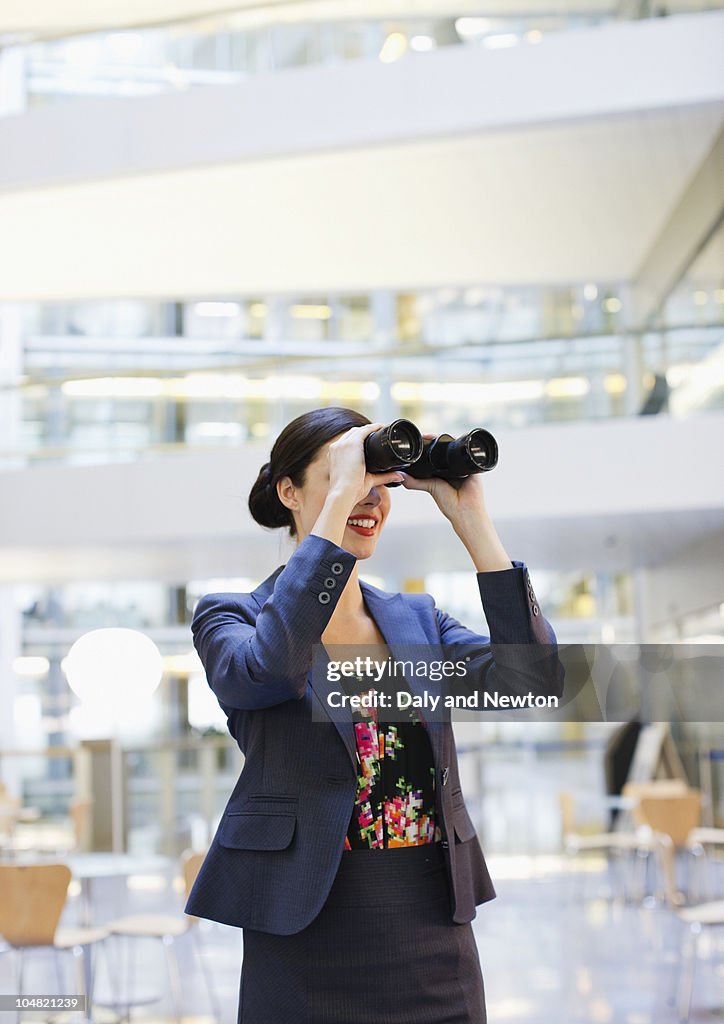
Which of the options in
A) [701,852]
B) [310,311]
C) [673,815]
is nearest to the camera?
[673,815]

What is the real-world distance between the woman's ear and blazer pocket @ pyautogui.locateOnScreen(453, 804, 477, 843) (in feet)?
1.02

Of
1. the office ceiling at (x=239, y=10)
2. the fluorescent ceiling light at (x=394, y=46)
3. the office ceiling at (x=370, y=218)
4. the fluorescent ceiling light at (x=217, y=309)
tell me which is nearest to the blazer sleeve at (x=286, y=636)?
the office ceiling at (x=370, y=218)

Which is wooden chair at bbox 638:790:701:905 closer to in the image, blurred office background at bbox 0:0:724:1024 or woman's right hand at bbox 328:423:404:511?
blurred office background at bbox 0:0:724:1024

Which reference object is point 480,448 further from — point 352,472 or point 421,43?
point 421,43

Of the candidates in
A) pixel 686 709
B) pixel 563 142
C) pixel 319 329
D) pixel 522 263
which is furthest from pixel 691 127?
pixel 686 709

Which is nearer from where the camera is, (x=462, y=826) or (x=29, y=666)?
(x=462, y=826)

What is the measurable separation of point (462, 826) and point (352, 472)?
330 millimetres

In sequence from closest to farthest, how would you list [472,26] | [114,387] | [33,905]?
1. [33,905]
2. [472,26]
3. [114,387]

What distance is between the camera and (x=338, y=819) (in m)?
0.99

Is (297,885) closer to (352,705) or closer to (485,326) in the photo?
(352,705)

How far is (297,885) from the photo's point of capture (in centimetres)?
98

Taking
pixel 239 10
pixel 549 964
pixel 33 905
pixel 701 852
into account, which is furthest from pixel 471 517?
pixel 239 10

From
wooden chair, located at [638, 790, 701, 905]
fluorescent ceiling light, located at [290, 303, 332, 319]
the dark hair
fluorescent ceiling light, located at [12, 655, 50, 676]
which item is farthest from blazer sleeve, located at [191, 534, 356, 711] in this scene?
fluorescent ceiling light, located at [12, 655, 50, 676]

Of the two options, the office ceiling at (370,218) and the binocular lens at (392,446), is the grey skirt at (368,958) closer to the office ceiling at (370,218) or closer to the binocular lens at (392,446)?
the binocular lens at (392,446)
